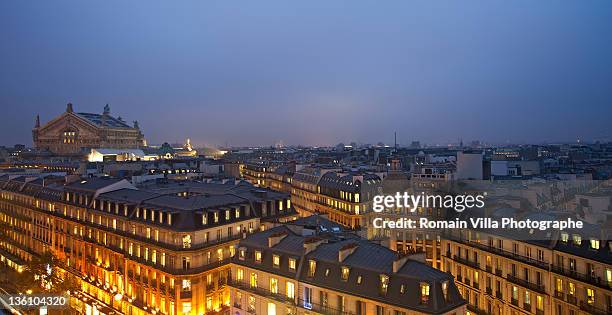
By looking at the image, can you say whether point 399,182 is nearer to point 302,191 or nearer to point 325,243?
point 302,191

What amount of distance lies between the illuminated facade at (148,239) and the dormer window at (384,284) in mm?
22767

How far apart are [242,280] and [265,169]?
93.8 metres

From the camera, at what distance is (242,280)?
4178cm

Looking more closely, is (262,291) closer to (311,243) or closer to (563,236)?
(311,243)

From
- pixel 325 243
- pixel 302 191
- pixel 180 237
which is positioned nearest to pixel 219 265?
pixel 180 237

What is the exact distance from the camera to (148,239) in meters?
53.0

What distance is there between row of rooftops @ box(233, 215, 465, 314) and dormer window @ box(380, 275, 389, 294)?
0.22ft

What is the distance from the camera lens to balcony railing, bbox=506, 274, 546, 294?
39.4m

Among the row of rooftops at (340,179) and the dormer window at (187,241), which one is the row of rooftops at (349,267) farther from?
the row of rooftops at (340,179)

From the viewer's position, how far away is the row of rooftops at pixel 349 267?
31105mm

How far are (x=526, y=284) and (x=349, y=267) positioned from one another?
56.2 ft

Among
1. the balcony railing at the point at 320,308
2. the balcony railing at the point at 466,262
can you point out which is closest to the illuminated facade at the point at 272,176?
the balcony railing at the point at 466,262

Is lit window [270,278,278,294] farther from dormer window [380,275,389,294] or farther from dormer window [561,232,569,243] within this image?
dormer window [561,232,569,243]

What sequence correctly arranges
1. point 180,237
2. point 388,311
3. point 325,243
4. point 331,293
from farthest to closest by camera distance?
point 180,237 < point 325,243 < point 331,293 < point 388,311
